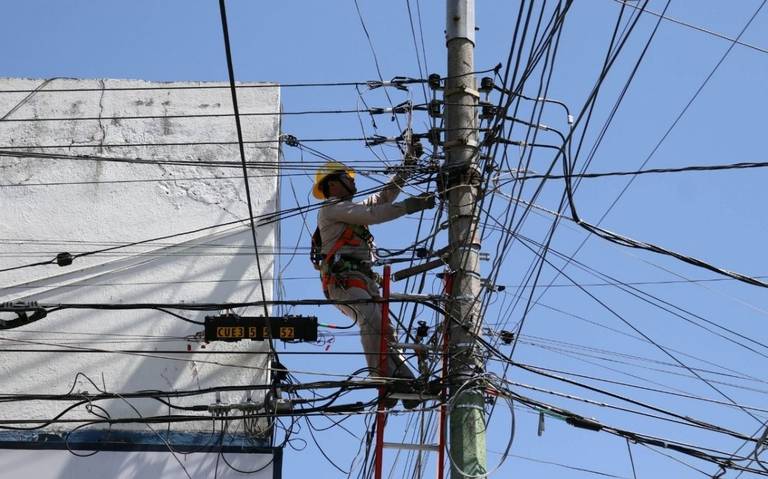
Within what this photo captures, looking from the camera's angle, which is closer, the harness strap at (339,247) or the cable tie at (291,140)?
the harness strap at (339,247)

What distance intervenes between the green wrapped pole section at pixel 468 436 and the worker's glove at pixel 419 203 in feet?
5.77

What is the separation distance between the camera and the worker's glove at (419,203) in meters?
11.2

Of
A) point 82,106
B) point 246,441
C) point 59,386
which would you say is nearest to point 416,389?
point 246,441

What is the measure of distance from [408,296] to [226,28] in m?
4.12

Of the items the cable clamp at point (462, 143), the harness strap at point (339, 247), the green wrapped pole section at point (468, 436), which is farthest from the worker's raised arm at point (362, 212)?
the green wrapped pole section at point (468, 436)

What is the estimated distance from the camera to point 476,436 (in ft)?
32.8

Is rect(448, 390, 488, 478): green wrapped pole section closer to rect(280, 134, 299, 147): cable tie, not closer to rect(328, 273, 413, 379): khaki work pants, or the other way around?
rect(328, 273, 413, 379): khaki work pants

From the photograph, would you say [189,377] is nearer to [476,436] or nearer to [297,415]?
[297,415]

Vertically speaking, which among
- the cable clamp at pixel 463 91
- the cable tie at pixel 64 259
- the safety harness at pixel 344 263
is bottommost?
the safety harness at pixel 344 263

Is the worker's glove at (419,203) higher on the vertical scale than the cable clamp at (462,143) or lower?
lower

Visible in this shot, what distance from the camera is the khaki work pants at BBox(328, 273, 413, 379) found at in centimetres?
1104

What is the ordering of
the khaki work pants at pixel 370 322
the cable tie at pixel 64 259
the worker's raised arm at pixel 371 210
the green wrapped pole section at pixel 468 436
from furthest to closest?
the cable tie at pixel 64 259
the worker's raised arm at pixel 371 210
the khaki work pants at pixel 370 322
the green wrapped pole section at pixel 468 436

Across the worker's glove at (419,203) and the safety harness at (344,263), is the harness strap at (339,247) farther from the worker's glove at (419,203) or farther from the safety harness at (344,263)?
the worker's glove at (419,203)

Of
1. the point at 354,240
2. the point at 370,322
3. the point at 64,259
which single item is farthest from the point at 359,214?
the point at 64,259
